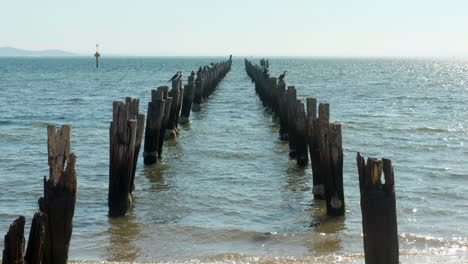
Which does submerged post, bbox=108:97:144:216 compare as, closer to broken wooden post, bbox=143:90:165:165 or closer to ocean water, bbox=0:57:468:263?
ocean water, bbox=0:57:468:263

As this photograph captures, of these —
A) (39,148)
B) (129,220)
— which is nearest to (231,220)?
A: (129,220)

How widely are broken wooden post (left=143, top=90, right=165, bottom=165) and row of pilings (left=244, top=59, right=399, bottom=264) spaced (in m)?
2.89

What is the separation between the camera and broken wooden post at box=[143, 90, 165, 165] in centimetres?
Result: 1369

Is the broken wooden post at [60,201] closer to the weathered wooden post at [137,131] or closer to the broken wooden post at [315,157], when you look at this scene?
the weathered wooden post at [137,131]

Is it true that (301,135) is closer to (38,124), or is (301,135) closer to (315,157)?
(315,157)

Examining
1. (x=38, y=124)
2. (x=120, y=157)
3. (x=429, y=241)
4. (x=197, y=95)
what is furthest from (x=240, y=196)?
(x=197, y=95)

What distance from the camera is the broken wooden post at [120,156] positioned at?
378 inches

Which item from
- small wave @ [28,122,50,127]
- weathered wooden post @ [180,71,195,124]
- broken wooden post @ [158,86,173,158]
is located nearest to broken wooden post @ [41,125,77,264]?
broken wooden post @ [158,86,173,158]

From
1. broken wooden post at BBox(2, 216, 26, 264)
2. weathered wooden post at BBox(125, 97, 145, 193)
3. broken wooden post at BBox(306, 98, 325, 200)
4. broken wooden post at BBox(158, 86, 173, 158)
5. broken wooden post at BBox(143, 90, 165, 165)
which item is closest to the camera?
broken wooden post at BBox(2, 216, 26, 264)

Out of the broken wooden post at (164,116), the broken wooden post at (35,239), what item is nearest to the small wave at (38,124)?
the broken wooden post at (164,116)

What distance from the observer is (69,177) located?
22.0 feet

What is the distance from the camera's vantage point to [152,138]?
13805 millimetres

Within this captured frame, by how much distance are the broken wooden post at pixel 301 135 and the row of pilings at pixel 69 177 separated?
289 cm

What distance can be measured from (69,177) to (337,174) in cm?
421
